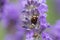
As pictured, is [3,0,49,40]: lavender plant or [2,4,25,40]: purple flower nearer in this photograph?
[3,0,49,40]: lavender plant

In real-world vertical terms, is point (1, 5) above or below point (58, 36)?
above

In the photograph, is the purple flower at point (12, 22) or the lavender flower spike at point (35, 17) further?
the purple flower at point (12, 22)

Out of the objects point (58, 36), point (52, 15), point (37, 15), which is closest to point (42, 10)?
point (37, 15)

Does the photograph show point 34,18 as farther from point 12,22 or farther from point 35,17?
point 12,22

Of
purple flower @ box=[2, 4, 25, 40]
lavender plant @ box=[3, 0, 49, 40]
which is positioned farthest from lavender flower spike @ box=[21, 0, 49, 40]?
purple flower @ box=[2, 4, 25, 40]

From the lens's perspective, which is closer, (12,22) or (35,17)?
(35,17)

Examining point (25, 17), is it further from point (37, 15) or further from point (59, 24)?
point (59, 24)

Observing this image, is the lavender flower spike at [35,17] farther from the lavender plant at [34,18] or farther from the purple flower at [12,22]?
the purple flower at [12,22]

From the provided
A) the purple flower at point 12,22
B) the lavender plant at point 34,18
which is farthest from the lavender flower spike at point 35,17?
the purple flower at point 12,22

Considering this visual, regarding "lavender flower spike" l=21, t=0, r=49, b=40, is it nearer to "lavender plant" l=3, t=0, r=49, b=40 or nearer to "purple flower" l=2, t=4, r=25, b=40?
"lavender plant" l=3, t=0, r=49, b=40

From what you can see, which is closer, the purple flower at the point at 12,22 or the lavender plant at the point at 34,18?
the lavender plant at the point at 34,18

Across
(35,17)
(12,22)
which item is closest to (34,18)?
(35,17)
